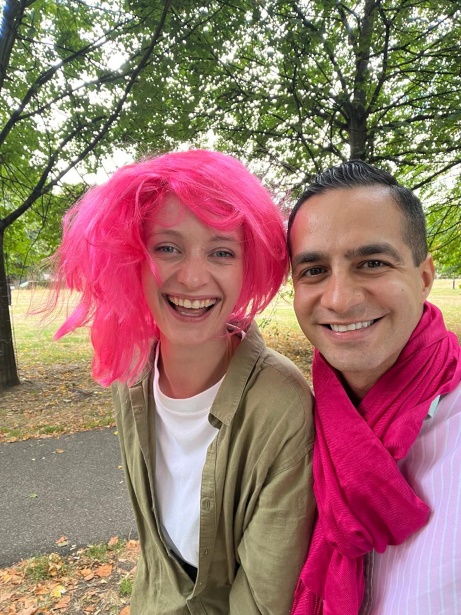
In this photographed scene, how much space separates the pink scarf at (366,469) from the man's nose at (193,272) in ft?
1.70

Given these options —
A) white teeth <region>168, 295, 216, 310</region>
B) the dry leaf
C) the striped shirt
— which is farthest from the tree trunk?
the striped shirt

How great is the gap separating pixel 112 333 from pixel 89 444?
3.50m

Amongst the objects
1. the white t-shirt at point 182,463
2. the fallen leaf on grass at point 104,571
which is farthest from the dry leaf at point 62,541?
the white t-shirt at point 182,463

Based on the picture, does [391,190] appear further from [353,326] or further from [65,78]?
[65,78]

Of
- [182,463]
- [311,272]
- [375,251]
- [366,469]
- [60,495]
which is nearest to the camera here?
[366,469]

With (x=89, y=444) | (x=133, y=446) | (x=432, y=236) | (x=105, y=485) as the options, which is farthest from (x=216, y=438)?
(x=432, y=236)

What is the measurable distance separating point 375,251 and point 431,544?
0.72 m

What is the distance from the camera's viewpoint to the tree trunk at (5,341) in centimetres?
641

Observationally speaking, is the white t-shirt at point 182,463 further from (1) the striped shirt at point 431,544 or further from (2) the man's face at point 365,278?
(1) the striped shirt at point 431,544

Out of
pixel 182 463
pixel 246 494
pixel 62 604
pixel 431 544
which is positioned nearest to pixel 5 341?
pixel 62 604

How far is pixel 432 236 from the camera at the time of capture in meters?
8.65

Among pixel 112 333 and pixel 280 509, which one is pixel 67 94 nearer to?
pixel 112 333

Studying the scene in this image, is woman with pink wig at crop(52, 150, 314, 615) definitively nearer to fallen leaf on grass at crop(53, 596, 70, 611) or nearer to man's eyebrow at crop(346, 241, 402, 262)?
man's eyebrow at crop(346, 241, 402, 262)

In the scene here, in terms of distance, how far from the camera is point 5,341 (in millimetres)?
6512
